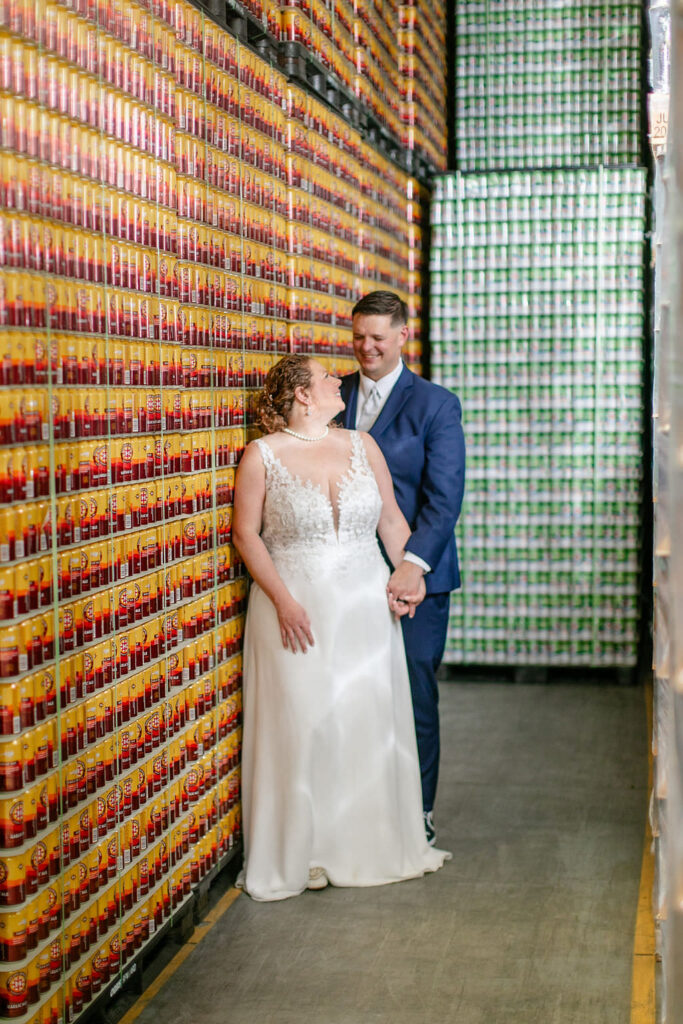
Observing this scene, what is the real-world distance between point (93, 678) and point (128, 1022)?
3.61 ft

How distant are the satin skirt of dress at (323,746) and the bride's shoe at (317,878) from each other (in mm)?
27

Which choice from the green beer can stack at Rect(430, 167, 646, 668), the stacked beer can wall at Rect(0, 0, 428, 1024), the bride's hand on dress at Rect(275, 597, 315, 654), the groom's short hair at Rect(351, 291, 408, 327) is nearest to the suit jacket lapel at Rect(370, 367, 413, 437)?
the groom's short hair at Rect(351, 291, 408, 327)

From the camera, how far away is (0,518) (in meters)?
2.99

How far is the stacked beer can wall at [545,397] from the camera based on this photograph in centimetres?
843

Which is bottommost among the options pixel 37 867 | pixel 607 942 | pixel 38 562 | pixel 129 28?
pixel 607 942

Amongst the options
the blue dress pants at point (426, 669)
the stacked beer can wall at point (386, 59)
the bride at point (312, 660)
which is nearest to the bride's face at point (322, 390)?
the bride at point (312, 660)

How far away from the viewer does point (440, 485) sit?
5.45m

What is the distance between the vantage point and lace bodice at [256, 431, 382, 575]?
4906 millimetres

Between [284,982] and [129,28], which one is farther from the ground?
[129,28]

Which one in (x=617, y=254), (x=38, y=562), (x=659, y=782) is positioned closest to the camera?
(x=38, y=562)

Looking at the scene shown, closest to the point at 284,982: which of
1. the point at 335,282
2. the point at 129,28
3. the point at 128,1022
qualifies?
the point at 128,1022

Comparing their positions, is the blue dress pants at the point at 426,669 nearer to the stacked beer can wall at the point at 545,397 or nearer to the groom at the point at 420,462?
the groom at the point at 420,462

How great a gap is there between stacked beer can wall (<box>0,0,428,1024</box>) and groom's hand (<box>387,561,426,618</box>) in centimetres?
59

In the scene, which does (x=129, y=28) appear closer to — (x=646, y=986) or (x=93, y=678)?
(x=93, y=678)
